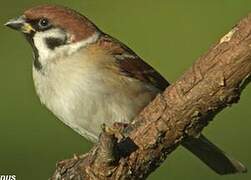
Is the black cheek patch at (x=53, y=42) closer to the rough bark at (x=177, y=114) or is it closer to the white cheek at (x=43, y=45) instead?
the white cheek at (x=43, y=45)

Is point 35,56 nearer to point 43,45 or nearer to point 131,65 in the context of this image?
point 43,45

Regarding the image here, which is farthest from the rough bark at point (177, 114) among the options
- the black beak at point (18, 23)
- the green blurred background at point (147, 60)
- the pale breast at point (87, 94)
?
the green blurred background at point (147, 60)

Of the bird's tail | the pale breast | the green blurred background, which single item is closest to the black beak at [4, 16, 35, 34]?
the pale breast

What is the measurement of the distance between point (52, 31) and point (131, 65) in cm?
33

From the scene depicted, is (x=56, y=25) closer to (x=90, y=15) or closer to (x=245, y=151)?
(x=245, y=151)

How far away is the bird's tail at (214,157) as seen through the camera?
4.07 m

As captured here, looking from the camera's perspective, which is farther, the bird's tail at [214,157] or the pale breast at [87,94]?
the bird's tail at [214,157]

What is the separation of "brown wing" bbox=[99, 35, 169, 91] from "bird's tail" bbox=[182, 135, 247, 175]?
25cm

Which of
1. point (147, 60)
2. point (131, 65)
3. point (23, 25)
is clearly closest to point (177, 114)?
point (131, 65)

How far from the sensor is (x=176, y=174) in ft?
17.2

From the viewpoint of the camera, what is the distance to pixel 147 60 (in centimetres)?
615

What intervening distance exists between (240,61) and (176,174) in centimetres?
212

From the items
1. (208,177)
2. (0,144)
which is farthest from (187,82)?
(0,144)

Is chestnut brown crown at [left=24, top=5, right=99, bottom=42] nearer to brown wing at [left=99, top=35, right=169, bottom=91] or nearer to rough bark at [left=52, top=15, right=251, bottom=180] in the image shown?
brown wing at [left=99, top=35, right=169, bottom=91]
